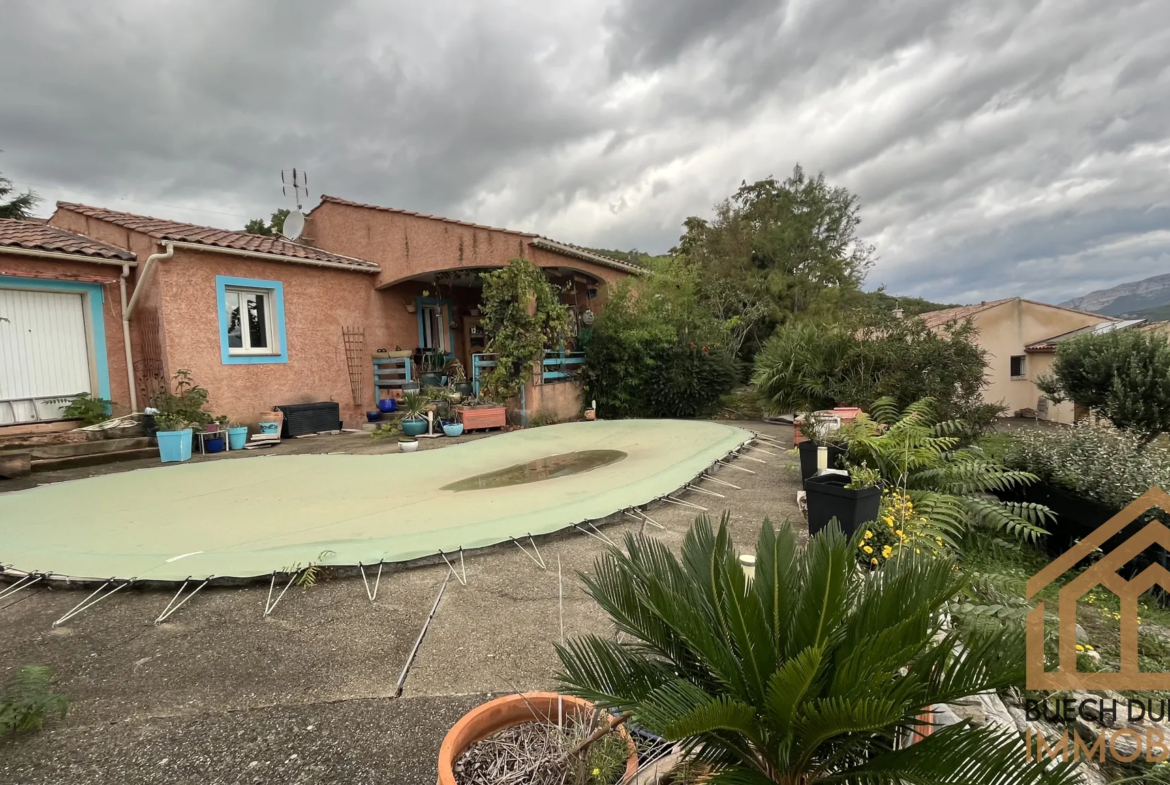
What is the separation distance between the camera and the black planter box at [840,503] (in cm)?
349

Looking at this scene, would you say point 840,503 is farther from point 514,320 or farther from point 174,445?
point 174,445

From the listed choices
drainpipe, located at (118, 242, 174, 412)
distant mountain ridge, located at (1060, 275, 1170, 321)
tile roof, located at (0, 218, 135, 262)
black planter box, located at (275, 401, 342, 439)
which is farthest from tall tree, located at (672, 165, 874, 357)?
tile roof, located at (0, 218, 135, 262)

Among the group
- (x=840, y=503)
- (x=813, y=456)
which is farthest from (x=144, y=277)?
(x=840, y=503)

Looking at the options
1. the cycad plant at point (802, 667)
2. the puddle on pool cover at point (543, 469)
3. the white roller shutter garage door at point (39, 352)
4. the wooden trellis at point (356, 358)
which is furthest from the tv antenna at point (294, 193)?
the cycad plant at point (802, 667)

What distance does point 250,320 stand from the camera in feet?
32.9

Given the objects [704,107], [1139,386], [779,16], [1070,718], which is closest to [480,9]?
[779,16]

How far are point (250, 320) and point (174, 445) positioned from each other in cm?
336

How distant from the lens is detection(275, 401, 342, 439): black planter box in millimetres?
9812

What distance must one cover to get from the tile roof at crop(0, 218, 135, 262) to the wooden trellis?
3.76m

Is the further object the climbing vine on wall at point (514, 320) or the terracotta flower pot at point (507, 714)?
the climbing vine on wall at point (514, 320)

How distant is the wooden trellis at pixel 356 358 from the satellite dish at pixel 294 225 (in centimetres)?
347

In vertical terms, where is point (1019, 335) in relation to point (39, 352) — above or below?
below

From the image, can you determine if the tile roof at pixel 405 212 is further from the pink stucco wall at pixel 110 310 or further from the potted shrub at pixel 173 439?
the potted shrub at pixel 173 439

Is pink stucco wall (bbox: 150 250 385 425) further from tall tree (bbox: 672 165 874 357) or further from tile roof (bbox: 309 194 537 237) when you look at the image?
tall tree (bbox: 672 165 874 357)
